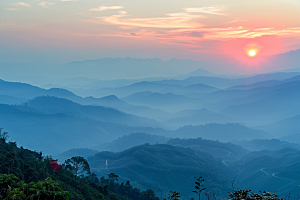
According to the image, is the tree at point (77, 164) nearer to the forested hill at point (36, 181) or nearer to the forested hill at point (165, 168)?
the forested hill at point (36, 181)

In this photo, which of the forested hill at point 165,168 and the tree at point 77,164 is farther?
the forested hill at point 165,168

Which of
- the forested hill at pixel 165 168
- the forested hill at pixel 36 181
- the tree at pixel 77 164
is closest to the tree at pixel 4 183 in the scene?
the forested hill at pixel 36 181

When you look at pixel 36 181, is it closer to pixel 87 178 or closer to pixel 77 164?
pixel 77 164

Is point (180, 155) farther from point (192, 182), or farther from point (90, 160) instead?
point (90, 160)

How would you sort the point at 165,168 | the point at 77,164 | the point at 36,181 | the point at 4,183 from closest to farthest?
the point at 4,183
the point at 36,181
the point at 77,164
the point at 165,168

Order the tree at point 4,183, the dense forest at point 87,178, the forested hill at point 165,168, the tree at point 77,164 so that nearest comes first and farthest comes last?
the dense forest at point 87,178
the tree at point 4,183
the tree at point 77,164
the forested hill at point 165,168

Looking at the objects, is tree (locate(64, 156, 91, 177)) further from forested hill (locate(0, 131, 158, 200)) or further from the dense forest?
forested hill (locate(0, 131, 158, 200))

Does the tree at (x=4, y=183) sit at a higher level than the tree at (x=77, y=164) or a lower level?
lower

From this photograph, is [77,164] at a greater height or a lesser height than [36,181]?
greater

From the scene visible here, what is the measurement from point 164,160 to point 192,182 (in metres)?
31.8

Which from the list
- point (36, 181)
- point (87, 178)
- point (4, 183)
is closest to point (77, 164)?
point (87, 178)

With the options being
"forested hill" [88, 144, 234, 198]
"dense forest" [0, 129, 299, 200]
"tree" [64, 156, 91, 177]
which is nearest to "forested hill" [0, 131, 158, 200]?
"dense forest" [0, 129, 299, 200]

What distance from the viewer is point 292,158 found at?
6112 inches

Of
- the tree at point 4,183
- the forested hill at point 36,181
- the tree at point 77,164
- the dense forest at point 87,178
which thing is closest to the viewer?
the dense forest at point 87,178
